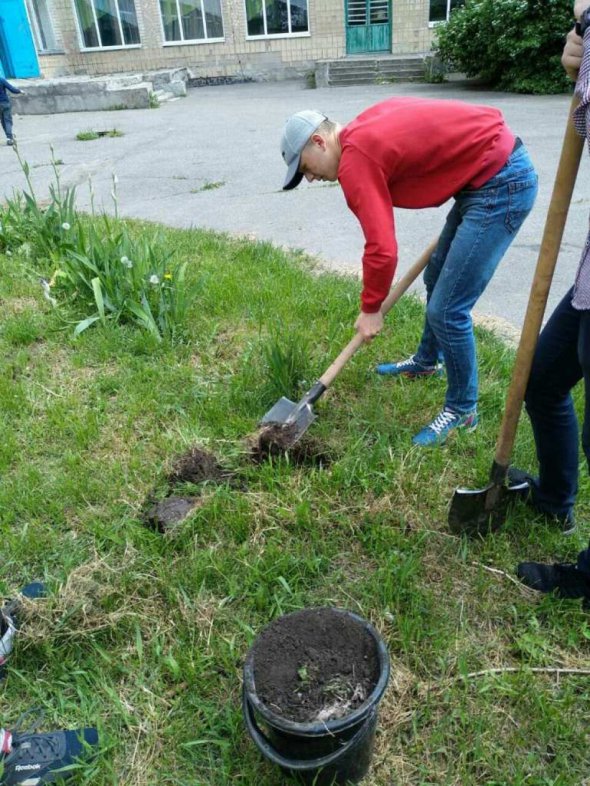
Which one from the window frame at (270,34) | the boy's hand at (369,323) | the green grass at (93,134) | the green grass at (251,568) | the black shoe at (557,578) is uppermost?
the window frame at (270,34)

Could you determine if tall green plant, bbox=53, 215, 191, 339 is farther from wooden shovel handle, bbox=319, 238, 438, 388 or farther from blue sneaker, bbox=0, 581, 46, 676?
blue sneaker, bbox=0, 581, 46, 676

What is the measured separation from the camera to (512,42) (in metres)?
13.1

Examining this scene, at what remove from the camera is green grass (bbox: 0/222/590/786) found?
1.68 m

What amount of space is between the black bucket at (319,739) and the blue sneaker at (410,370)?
6.02ft

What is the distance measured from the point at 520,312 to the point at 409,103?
202cm

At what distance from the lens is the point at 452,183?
237cm

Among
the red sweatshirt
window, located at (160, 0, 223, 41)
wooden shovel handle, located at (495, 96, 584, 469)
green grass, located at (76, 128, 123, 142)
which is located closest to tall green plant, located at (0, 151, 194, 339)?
the red sweatshirt

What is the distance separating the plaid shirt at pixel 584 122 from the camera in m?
1.32

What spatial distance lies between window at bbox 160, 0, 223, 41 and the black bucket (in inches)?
925

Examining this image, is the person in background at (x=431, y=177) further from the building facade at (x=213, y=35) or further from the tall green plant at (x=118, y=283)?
the building facade at (x=213, y=35)

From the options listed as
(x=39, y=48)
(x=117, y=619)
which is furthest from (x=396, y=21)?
(x=117, y=619)

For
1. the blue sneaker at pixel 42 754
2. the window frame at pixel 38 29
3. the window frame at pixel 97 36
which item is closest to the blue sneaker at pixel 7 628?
the blue sneaker at pixel 42 754

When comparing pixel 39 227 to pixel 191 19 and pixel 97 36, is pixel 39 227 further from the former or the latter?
pixel 97 36

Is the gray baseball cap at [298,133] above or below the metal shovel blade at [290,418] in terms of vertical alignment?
above
